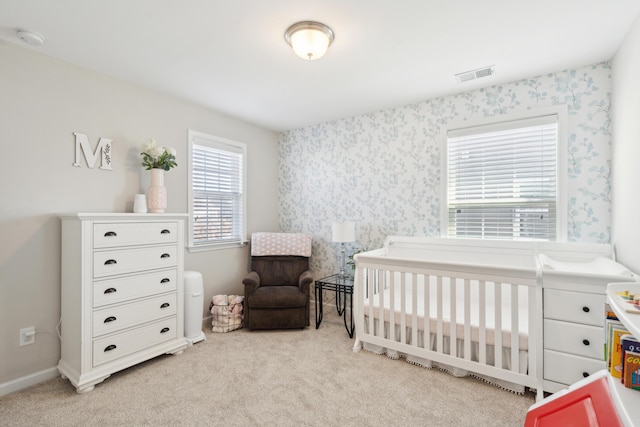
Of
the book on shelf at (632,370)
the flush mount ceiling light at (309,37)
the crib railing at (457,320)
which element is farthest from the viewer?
the crib railing at (457,320)

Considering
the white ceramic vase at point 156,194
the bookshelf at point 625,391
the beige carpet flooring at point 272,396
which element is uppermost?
the white ceramic vase at point 156,194

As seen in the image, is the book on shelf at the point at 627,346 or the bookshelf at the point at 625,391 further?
the book on shelf at the point at 627,346

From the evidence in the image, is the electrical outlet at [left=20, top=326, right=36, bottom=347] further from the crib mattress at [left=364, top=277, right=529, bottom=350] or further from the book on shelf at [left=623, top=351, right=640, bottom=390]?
the book on shelf at [left=623, top=351, right=640, bottom=390]

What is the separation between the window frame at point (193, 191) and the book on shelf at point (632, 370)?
3262mm

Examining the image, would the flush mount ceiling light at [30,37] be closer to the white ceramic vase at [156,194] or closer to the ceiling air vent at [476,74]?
the white ceramic vase at [156,194]

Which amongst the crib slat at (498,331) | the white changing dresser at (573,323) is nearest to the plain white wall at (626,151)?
the white changing dresser at (573,323)

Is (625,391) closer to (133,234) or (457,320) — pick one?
(457,320)

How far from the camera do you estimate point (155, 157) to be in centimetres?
268

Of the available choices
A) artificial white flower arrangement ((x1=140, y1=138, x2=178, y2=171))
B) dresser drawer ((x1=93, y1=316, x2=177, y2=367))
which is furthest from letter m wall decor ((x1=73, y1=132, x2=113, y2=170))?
dresser drawer ((x1=93, y1=316, x2=177, y2=367))

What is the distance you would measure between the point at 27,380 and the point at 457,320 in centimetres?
318

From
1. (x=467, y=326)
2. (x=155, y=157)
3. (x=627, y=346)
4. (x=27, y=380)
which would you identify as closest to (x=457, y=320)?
(x=467, y=326)

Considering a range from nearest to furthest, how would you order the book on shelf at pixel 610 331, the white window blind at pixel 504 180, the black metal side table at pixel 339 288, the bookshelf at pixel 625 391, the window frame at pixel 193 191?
the bookshelf at pixel 625 391
the book on shelf at pixel 610 331
the white window blind at pixel 504 180
the black metal side table at pixel 339 288
the window frame at pixel 193 191

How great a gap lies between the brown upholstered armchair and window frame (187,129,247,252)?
24 centimetres

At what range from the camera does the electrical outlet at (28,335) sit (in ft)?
6.90
